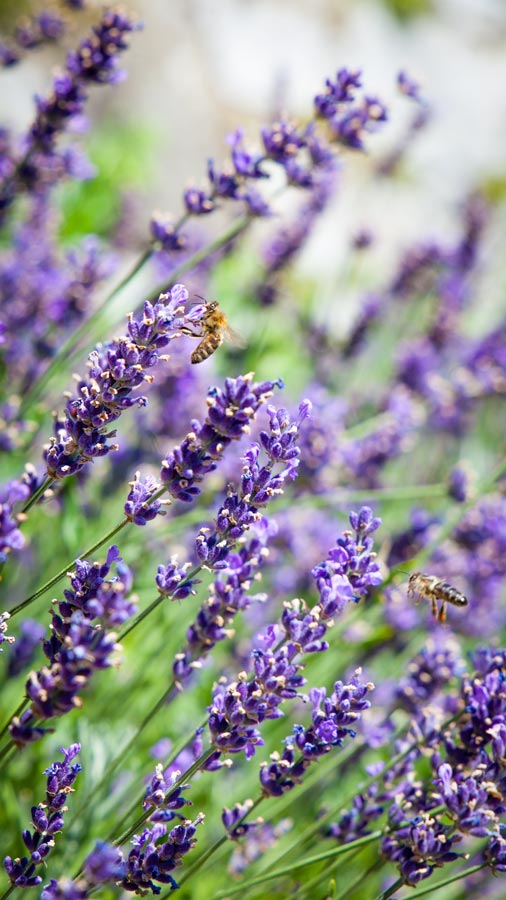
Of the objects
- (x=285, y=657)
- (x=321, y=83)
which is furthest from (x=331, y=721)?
(x=321, y=83)

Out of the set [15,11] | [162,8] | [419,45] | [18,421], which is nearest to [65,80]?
[18,421]

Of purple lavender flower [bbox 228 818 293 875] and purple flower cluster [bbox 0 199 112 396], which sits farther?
purple flower cluster [bbox 0 199 112 396]

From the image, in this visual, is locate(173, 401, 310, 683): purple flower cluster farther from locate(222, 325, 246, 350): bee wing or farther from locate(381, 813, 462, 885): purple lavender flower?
locate(222, 325, 246, 350): bee wing

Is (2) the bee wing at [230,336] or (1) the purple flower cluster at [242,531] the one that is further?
(2) the bee wing at [230,336]

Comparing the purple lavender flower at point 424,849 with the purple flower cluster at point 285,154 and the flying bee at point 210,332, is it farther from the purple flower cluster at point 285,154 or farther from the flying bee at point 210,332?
the purple flower cluster at point 285,154

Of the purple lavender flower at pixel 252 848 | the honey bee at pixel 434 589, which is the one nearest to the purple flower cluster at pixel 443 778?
the honey bee at pixel 434 589

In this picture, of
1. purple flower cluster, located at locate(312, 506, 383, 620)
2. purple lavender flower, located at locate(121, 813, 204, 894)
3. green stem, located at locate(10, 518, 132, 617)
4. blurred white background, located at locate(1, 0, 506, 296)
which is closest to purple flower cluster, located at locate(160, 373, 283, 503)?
green stem, located at locate(10, 518, 132, 617)

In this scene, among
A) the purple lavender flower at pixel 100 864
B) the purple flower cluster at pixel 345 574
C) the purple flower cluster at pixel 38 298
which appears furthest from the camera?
the purple flower cluster at pixel 38 298
